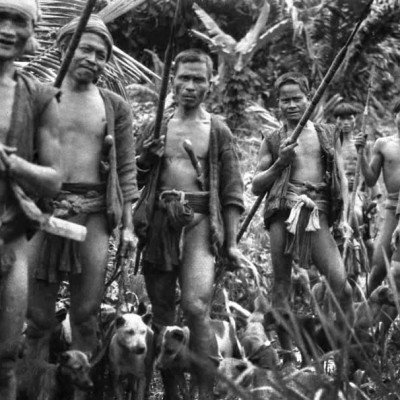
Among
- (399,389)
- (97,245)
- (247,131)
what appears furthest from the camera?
(247,131)

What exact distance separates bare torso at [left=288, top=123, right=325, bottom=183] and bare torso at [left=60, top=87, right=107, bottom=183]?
2.24m

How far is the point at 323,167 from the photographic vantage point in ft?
30.5

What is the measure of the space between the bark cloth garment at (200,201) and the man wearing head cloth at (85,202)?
637 mm

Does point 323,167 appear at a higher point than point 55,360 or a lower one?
higher

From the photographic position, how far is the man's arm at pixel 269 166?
29.2 ft

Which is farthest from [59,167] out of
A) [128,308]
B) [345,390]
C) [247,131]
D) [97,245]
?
[247,131]

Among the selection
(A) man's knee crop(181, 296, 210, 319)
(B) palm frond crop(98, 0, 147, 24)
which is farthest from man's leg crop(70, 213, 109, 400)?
(B) palm frond crop(98, 0, 147, 24)

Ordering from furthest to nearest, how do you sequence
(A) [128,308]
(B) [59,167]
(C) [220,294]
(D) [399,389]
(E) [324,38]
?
(E) [324,38] → (C) [220,294] → (A) [128,308] → (B) [59,167] → (D) [399,389]

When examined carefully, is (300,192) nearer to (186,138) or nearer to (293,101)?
(293,101)

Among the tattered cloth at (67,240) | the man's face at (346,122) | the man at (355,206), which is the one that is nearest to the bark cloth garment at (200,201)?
the tattered cloth at (67,240)

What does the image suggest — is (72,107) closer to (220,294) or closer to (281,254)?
(281,254)

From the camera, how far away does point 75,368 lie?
7129 millimetres

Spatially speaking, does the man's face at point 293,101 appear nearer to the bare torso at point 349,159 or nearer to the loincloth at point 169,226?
the loincloth at point 169,226

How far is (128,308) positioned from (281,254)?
4.03 ft
